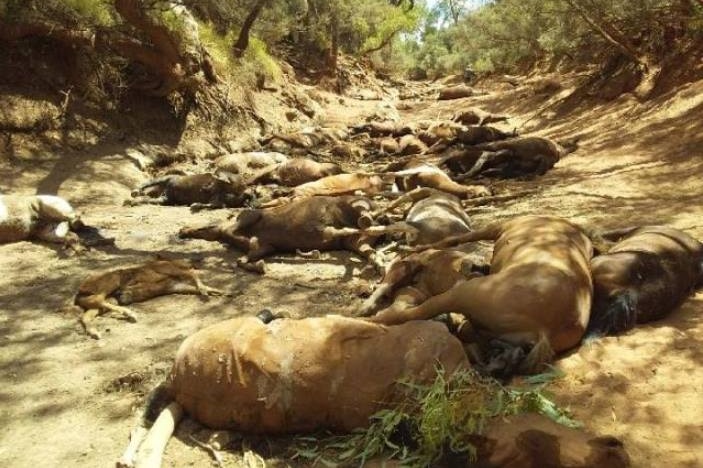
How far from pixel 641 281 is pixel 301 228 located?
3.93 m

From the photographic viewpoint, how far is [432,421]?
2.92m

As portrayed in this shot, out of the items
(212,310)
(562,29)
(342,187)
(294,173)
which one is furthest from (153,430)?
(562,29)

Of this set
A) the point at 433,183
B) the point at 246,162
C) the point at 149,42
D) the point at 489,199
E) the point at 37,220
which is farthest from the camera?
the point at 246,162

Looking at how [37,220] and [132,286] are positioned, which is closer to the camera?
[132,286]

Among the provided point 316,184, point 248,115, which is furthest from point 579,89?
point 316,184

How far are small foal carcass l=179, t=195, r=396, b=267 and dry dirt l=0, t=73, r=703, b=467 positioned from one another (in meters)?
0.21

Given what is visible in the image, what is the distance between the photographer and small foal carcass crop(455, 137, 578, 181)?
33.9 feet

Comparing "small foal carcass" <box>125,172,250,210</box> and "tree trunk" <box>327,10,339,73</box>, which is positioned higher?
"tree trunk" <box>327,10,339,73</box>

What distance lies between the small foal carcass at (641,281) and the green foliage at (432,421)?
116 cm

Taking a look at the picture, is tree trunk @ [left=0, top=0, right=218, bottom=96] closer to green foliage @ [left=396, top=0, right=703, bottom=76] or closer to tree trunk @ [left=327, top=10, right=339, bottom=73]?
green foliage @ [left=396, top=0, right=703, bottom=76]

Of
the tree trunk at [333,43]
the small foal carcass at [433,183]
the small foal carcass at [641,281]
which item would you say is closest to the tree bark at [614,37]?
the small foal carcass at [433,183]

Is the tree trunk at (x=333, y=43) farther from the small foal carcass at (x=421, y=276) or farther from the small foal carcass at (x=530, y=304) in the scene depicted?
the small foal carcass at (x=530, y=304)

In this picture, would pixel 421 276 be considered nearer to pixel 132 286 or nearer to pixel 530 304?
pixel 530 304

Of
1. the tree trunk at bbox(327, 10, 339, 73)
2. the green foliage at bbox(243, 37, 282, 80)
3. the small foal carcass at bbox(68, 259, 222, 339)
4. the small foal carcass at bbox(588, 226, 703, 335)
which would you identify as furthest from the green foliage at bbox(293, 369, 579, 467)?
the tree trunk at bbox(327, 10, 339, 73)
